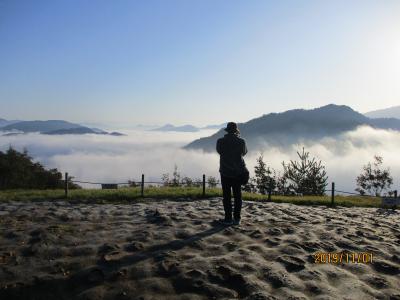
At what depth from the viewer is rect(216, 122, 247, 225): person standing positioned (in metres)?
9.53

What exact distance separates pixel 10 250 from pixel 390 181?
70.6 meters

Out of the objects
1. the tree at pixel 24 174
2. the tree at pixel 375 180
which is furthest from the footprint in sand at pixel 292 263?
the tree at pixel 375 180

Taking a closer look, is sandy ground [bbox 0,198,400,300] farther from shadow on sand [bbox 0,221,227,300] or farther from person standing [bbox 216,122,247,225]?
person standing [bbox 216,122,247,225]

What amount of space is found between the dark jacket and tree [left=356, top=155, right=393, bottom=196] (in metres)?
64.0

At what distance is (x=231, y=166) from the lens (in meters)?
9.52

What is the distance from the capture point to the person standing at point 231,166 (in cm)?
953

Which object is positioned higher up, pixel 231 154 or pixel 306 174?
pixel 231 154

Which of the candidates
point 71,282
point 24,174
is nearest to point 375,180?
point 24,174

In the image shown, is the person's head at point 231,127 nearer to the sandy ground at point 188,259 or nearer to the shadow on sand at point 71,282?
the sandy ground at point 188,259

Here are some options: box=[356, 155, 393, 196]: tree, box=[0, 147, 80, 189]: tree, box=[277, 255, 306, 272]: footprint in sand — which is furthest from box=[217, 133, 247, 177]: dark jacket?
box=[356, 155, 393, 196]: tree

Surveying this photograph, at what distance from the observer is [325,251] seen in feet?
24.5

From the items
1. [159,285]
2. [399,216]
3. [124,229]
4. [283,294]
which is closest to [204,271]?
[159,285]

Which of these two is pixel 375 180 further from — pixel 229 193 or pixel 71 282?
pixel 71 282

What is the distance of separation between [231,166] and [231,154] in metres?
0.32
